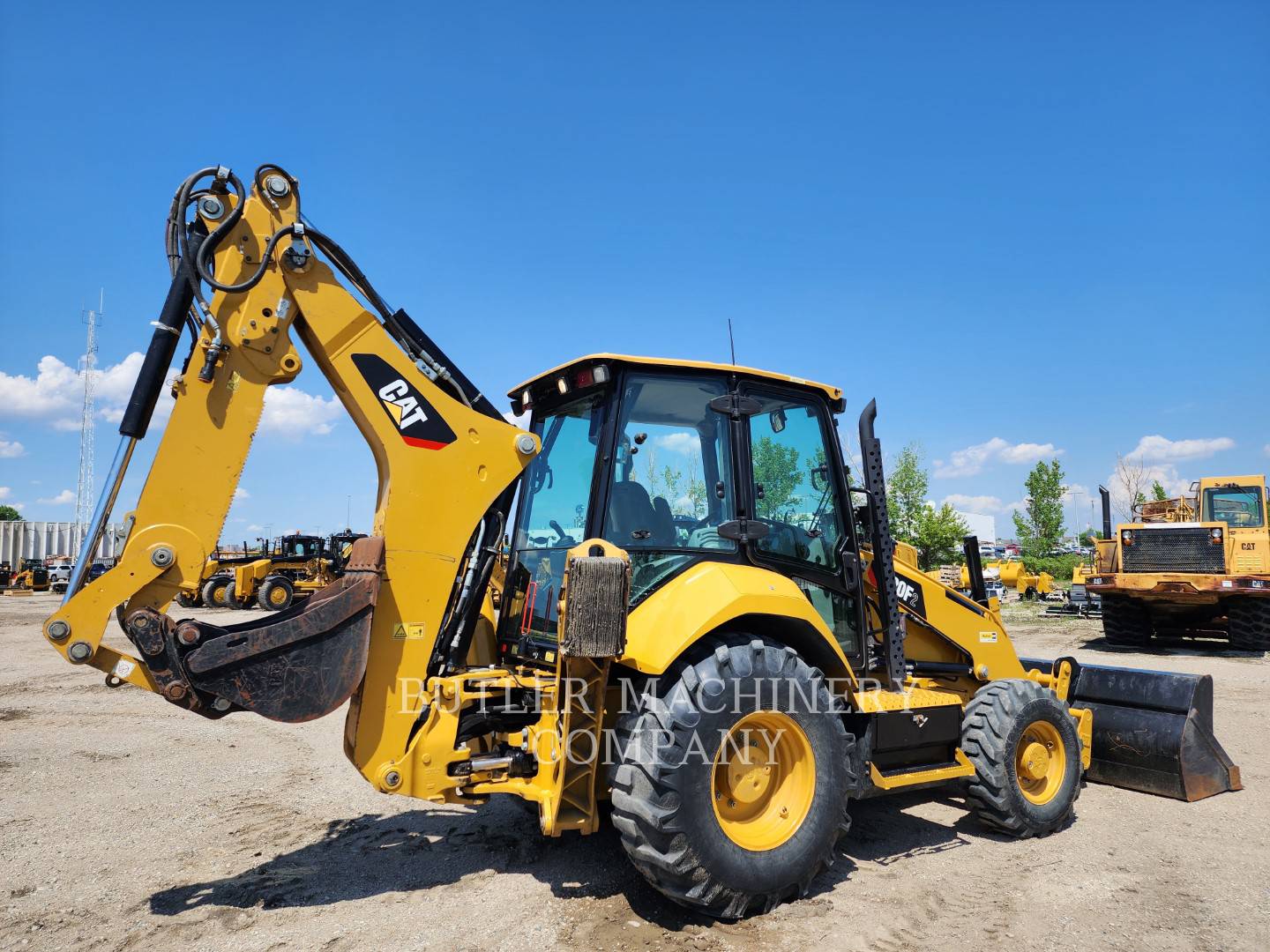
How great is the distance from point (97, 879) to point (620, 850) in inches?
111

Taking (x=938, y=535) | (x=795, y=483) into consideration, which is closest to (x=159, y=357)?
(x=795, y=483)

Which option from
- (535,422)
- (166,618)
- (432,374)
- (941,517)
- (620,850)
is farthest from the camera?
(941,517)

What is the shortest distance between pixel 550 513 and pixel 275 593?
20.7 metres

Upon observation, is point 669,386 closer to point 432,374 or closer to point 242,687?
point 432,374

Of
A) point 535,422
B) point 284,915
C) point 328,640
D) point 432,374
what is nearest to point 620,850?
point 284,915

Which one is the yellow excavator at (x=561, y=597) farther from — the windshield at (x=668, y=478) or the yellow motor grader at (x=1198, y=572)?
the yellow motor grader at (x=1198, y=572)

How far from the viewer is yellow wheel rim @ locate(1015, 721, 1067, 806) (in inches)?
217

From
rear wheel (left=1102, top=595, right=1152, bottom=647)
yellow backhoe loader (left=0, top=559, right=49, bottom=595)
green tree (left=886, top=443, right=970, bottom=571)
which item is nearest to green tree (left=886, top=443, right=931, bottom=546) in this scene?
green tree (left=886, top=443, right=970, bottom=571)

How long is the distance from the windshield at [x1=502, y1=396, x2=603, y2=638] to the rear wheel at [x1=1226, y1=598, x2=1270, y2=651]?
14737mm

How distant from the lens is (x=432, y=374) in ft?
14.6

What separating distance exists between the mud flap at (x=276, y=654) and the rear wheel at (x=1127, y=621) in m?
15.9

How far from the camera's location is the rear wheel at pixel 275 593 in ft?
76.0

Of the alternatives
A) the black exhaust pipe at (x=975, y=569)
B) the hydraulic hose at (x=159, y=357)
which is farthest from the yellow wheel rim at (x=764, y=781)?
the hydraulic hose at (x=159, y=357)

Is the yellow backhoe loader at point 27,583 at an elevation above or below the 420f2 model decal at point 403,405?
below
